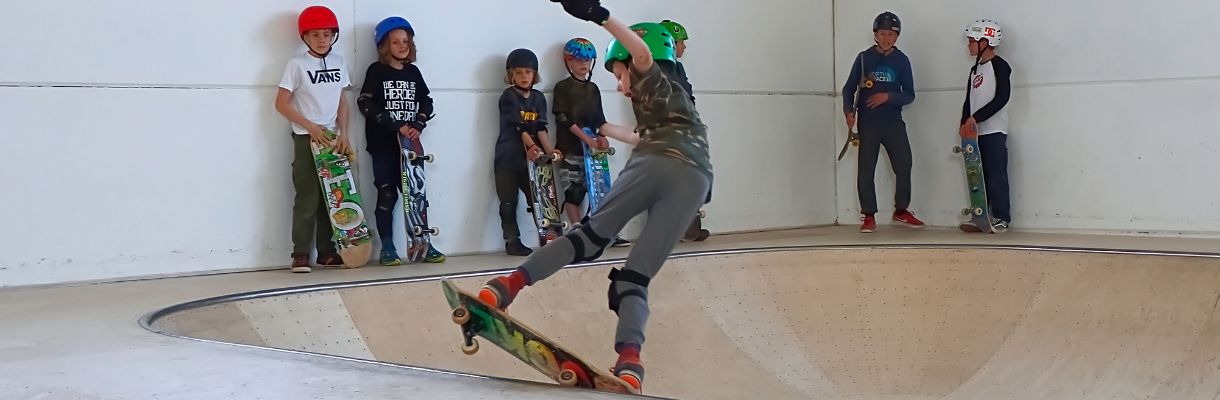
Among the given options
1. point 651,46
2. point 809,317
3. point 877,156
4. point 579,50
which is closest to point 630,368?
point 651,46

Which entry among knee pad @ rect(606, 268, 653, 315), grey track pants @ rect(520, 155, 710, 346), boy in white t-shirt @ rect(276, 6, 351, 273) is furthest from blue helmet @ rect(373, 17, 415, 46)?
knee pad @ rect(606, 268, 653, 315)

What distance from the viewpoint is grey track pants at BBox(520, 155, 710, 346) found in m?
4.30

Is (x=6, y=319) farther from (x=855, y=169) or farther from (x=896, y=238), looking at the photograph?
(x=855, y=169)

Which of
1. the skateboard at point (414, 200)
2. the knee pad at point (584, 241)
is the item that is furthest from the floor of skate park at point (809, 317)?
the knee pad at point (584, 241)

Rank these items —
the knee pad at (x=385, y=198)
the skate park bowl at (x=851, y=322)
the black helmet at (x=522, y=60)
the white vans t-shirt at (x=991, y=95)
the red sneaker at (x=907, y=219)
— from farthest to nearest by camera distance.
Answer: the red sneaker at (x=907, y=219) < the white vans t-shirt at (x=991, y=95) < the black helmet at (x=522, y=60) < the knee pad at (x=385, y=198) < the skate park bowl at (x=851, y=322)

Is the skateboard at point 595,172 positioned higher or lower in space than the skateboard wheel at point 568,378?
higher

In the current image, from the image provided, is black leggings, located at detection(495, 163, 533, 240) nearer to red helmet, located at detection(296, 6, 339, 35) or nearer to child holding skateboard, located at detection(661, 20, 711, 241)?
child holding skateboard, located at detection(661, 20, 711, 241)

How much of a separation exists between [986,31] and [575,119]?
11.2 ft

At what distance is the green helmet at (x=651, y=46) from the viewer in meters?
4.49

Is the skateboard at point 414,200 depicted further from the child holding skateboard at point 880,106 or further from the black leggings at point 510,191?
the child holding skateboard at point 880,106

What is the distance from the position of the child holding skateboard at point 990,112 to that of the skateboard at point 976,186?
52 millimetres

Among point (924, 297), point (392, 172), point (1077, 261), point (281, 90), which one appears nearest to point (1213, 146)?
point (1077, 261)

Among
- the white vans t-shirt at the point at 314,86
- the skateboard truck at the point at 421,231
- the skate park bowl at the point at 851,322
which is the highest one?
the white vans t-shirt at the point at 314,86

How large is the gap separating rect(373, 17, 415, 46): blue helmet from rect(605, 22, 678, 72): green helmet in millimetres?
3432
